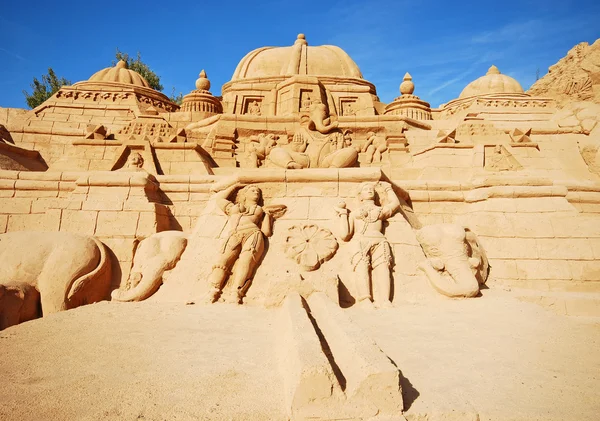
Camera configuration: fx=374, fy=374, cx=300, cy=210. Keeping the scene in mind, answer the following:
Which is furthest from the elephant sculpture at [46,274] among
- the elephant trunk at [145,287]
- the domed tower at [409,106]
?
the domed tower at [409,106]

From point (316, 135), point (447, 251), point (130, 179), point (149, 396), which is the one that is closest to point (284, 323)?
point (149, 396)

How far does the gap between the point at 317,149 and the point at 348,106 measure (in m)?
9.21

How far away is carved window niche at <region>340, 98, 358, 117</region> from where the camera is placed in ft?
50.9

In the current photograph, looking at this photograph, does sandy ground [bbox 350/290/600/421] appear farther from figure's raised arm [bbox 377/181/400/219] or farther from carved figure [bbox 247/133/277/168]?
carved figure [bbox 247/133/277/168]

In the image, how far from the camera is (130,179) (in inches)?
246

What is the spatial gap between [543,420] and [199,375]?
2035 millimetres

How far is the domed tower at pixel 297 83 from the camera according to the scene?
14.4 metres

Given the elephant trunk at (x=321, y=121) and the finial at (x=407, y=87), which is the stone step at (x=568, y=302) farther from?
the finial at (x=407, y=87)

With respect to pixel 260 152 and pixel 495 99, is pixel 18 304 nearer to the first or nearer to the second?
pixel 260 152

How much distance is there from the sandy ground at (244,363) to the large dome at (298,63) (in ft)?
49.4

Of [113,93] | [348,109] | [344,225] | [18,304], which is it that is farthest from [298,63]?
[18,304]

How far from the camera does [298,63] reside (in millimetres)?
17422

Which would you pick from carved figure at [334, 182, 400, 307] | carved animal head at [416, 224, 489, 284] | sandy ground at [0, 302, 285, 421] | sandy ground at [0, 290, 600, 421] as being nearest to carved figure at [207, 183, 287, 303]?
sandy ground at [0, 290, 600, 421]

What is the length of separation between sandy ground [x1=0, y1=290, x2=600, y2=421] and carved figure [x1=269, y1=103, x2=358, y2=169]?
322 centimetres
